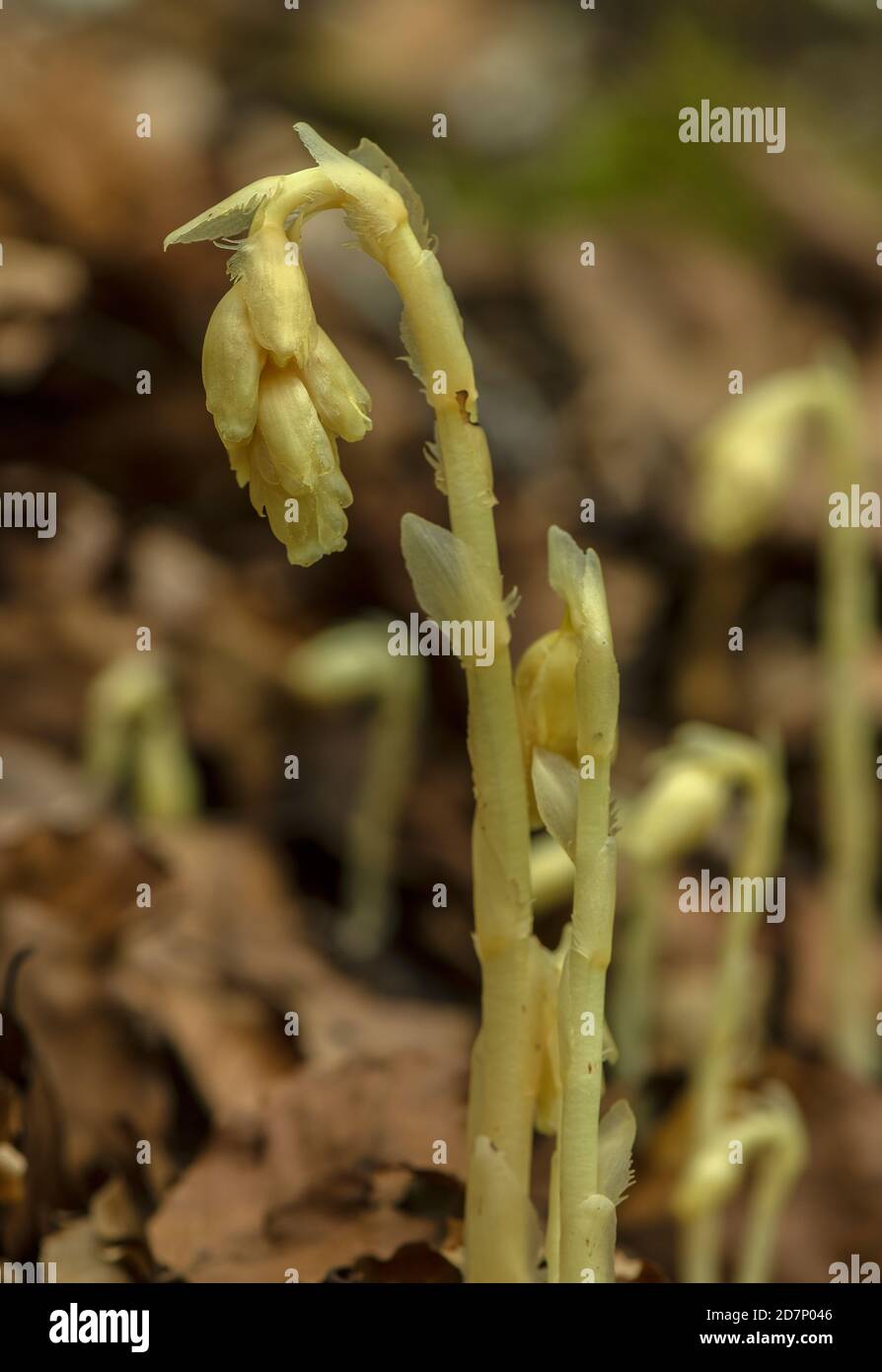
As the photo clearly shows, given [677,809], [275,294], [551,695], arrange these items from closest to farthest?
[275,294], [551,695], [677,809]

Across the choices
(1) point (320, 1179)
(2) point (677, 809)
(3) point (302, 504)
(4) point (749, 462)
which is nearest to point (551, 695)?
(3) point (302, 504)

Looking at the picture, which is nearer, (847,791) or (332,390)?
(332,390)

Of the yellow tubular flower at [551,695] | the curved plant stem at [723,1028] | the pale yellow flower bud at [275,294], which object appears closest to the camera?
the pale yellow flower bud at [275,294]

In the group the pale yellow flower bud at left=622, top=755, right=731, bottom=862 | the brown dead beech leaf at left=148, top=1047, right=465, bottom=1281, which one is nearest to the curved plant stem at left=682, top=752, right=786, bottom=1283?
the pale yellow flower bud at left=622, top=755, right=731, bottom=862

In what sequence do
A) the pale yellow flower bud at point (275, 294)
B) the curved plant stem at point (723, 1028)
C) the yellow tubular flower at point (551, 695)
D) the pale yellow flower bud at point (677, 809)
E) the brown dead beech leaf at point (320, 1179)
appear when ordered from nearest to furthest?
the pale yellow flower bud at point (275, 294), the yellow tubular flower at point (551, 695), the brown dead beech leaf at point (320, 1179), the curved plant stem at point (723, 1028), the pale yellow flower bud at point (677, 809)

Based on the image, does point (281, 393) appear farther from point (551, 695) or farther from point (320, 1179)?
point (320, 1179)

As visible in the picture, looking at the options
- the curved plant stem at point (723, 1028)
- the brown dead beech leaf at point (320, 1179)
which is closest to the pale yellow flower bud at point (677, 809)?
the curved plant stem at point (723, 1028)

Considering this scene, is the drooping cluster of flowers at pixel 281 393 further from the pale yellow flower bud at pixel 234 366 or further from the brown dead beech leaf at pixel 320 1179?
the brown dead beech leaf at pixel 320 1179

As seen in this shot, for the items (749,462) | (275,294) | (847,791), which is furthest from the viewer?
(847,791)
